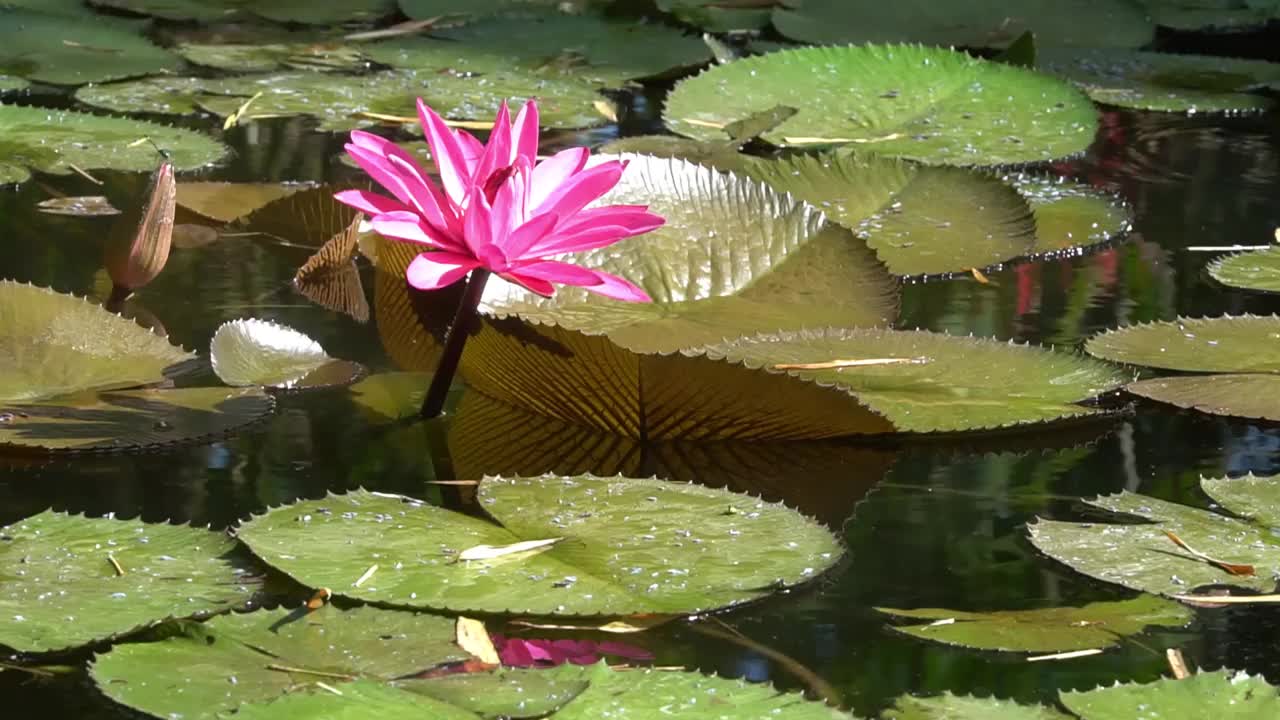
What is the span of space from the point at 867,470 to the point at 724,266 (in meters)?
0.39

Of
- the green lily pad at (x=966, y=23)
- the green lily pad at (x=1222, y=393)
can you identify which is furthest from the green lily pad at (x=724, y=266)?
the green lily pad at (x=966, y=23)

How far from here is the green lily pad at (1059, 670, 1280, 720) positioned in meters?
0.95

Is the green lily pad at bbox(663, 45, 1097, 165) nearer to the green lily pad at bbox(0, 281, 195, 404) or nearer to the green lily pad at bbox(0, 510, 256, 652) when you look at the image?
the green lily pad at bbox(0, 281, 195, 404)

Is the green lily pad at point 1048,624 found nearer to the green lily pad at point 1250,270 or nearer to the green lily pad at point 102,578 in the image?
the green lily pad at point 102,578

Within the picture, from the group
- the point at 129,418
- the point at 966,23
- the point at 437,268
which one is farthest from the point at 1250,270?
the point at 966,23

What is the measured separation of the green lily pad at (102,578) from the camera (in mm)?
994

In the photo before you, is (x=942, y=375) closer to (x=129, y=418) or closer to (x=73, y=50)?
(x=129, y=418)

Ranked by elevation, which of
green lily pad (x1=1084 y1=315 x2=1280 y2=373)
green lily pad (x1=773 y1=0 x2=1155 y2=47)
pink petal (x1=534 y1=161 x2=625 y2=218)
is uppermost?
green lily pad (x1=773 y1=0 x2=1155 y2=47)

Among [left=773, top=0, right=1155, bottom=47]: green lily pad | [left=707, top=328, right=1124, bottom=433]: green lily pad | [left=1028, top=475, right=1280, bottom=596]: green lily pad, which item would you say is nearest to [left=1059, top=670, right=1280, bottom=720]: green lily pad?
[left=1028, top=475, right=1280, bottom=596]: green lily pad

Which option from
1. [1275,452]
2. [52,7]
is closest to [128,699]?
[1275,452]

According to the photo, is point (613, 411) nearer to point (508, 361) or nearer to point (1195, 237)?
point (508, 361)

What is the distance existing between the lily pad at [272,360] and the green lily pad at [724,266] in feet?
0.55

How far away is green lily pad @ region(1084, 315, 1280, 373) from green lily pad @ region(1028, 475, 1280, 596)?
11.0 inches

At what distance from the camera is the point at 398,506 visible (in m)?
1.20
